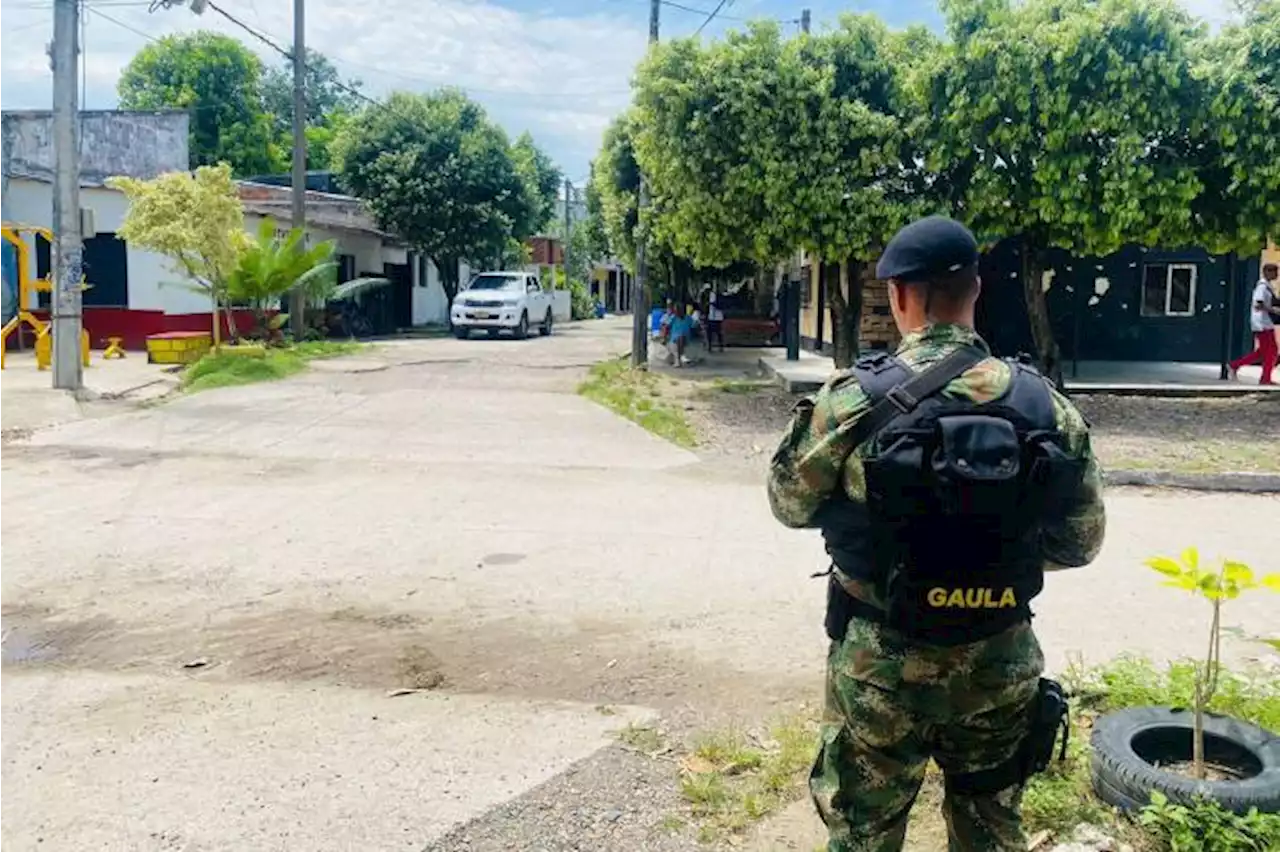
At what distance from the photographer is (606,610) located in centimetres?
541

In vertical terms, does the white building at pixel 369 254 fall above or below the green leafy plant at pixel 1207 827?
above

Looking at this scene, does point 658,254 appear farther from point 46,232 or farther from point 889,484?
point 889,484

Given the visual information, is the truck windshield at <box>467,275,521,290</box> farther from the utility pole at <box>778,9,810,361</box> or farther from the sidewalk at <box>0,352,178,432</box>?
the sidewalk at <box>0,352,178,432</box>

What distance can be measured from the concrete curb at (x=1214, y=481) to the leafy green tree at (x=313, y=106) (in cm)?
4658

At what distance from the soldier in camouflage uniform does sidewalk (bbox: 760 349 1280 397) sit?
443 inches

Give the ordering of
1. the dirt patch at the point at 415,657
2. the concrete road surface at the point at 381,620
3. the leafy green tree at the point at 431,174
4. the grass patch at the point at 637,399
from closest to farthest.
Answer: the concrete road surface at the point at 381,620 → the dirt patch at the point at 415,657 → the grass patch at the point at 637,399 → the leafy green tree at the point at 431,174

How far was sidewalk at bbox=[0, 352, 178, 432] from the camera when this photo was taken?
11.8 m

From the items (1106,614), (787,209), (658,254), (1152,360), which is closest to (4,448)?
(787,209)

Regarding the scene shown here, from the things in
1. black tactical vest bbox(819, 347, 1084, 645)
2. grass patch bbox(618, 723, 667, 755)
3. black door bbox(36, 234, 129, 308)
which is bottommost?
grass patch bbox(618, 723, 667, 755)

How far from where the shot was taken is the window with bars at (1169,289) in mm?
17328

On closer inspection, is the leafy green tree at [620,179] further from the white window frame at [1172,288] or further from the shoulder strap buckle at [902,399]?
the shoulder strap buckle at [902,399]

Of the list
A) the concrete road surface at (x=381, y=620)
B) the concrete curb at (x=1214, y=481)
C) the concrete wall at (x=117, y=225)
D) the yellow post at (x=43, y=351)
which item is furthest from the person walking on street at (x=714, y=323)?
the concrete curb at (x=1214, y=481)

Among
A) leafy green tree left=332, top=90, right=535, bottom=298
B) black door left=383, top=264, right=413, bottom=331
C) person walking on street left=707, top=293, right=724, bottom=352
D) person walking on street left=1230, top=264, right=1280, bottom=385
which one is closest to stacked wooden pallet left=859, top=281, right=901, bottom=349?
person walking on street left=1230, top=264, right=1280, bottom=385

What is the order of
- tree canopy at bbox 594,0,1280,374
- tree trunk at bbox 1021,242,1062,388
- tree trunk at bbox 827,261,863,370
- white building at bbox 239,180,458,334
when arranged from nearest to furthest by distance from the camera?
tree canopy at bbox 594,0,1280,374, tree trunk at bbox 1021,242,1062,388, tree trunk at bbox 827,261,863,370, white building at bbox 239,180,458,334
